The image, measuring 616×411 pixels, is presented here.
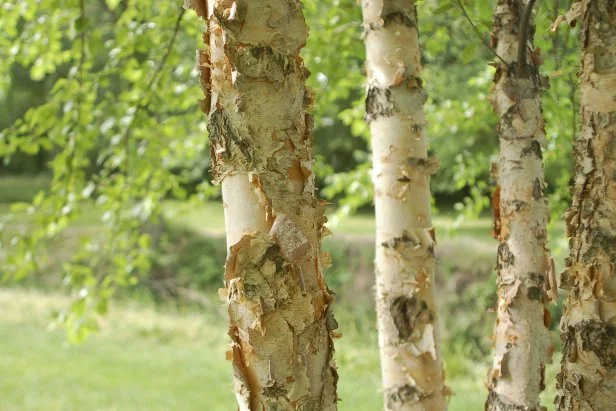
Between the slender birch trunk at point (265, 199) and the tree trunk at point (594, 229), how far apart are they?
71 centimetres

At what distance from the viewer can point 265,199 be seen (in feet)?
4.60

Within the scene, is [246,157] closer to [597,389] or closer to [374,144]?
[597,389]

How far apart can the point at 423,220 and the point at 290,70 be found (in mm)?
1179

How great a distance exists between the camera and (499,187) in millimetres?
2355

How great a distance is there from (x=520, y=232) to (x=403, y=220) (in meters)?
0.39

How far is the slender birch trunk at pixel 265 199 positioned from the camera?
1.40 metres

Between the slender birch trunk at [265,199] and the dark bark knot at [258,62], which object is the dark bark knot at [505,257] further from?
the dark bark knot at [258,62]

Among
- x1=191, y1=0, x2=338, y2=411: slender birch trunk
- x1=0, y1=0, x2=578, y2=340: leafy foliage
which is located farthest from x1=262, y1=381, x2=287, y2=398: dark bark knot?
x1=0, y1=0, x2=578, y2=340: leafy foliage

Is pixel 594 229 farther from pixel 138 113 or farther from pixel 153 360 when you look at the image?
pixel 153 360

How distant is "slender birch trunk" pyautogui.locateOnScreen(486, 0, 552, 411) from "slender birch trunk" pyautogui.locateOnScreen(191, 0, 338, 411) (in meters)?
1.05

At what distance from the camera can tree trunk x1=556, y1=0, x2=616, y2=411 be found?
1694 mm

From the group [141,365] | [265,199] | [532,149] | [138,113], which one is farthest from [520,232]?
[141,365]

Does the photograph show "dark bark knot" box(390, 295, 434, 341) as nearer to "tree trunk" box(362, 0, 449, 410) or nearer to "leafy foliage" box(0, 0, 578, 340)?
"tree trunk" box(362, 0, 449, 410)

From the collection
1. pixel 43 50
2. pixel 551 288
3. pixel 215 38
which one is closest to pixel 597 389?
pixel 551 288
